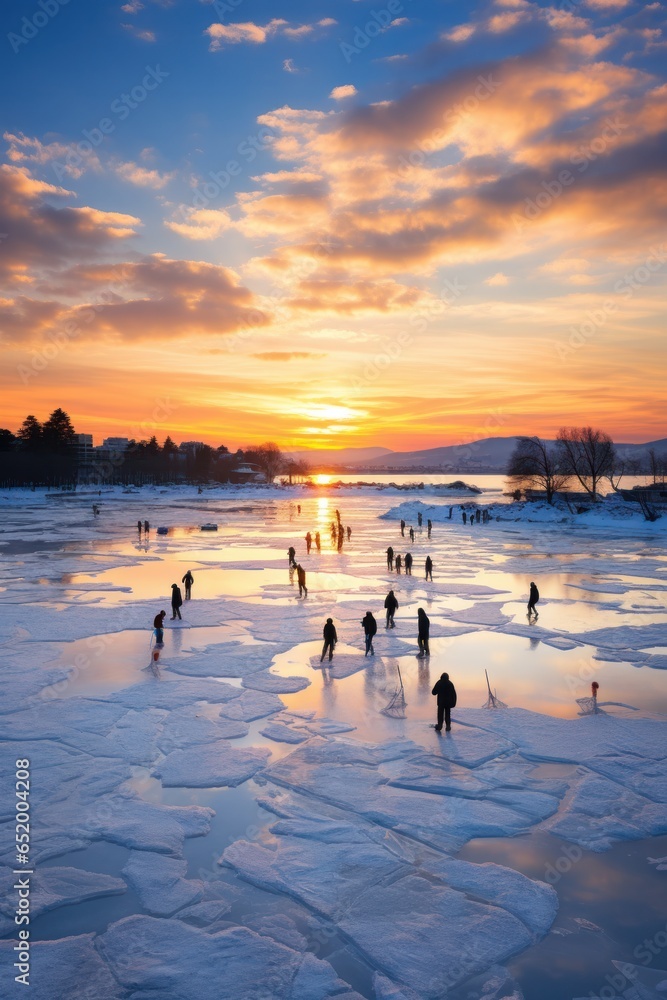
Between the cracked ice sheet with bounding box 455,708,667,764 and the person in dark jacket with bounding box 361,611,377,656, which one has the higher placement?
the person in dark jacket with bounding box 361,611,377,656

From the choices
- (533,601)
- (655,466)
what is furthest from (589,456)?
(533,601)

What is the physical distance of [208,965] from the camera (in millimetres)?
5641

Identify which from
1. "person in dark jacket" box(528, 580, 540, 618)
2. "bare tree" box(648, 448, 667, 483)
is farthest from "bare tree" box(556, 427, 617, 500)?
"person in dark jacket" box(528, 580, 540, 618)

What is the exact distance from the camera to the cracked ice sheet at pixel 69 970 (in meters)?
5.32

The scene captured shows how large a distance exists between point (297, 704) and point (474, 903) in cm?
617

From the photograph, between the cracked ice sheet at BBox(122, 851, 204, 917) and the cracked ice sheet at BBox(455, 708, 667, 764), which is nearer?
the cracked ice sheet at BBox(122, 851, 204, 917)

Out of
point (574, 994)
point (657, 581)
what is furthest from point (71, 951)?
point (657, 581)

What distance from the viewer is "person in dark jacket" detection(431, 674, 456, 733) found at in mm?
Answer: 10758

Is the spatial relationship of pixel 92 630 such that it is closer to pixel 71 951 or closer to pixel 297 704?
pixel 297 704

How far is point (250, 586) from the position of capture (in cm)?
2583

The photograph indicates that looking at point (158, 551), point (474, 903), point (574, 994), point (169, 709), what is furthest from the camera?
point (158, 551)

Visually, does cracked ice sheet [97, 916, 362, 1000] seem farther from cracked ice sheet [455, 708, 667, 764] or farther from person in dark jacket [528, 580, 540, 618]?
person in dark jacket [528, 580, 540, 618]

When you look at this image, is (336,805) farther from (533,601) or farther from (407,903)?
(533,601)

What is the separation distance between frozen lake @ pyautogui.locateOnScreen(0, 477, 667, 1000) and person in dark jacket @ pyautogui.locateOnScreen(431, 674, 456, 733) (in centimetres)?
31
